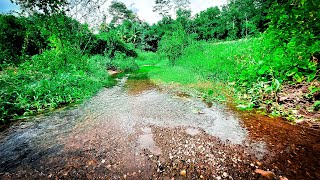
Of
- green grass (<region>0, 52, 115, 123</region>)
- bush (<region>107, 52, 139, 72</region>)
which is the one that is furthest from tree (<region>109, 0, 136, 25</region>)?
green grass (<region>0, 52, 115, 123</region>)

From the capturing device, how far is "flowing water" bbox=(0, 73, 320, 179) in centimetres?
191

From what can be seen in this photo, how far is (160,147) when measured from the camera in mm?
2400

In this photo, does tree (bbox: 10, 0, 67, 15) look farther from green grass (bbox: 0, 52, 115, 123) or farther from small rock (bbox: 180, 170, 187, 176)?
small rock (bbox: 180, 170, 187, 176)

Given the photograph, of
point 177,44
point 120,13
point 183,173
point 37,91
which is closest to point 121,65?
point 177,44

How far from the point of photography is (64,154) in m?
2.37

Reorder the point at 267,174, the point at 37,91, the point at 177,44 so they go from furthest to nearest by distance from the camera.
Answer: the point at 177,44 → the point at 37,91 → the point at 267,174

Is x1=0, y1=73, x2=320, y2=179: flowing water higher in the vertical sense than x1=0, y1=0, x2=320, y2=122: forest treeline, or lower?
lower

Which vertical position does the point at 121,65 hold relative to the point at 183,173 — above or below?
above

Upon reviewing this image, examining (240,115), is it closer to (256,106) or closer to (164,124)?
(256,106)

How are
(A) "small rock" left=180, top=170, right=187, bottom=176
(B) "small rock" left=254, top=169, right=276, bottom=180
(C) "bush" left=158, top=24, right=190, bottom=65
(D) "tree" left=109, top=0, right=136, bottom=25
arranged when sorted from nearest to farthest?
1. (B) "small rock" left=254, top=169, right=276, bottom=180
2. (A) "small rock" left=180, top=170, right=187, bottom=176
3. (C) "bush" left=158, top=24, right=190, bottom=65
4. (D) "tree" left=109, top=0, right=136, bottom=25

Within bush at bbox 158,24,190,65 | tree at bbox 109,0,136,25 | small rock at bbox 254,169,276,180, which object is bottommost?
small rock at bbox 254,169,276,180

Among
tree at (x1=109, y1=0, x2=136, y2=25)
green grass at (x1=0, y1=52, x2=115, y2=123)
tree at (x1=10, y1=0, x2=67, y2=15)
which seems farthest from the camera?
tree at (x1=109, y1=0, x2=136, y2=25)

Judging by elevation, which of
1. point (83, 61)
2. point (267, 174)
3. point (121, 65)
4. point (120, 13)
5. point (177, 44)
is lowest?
point (267, 174)

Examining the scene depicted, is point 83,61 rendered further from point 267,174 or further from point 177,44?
point 267,174
